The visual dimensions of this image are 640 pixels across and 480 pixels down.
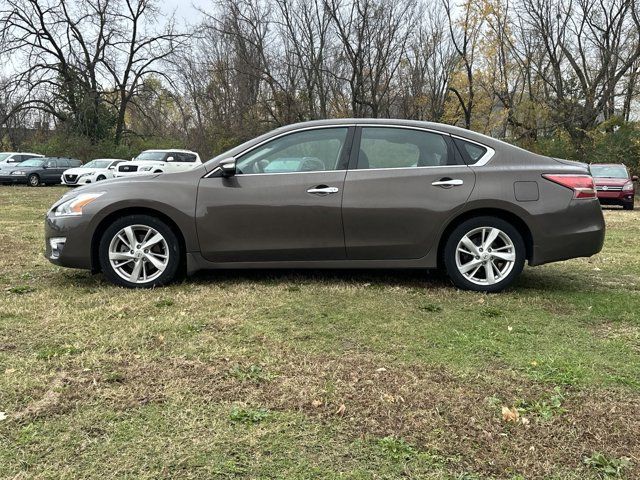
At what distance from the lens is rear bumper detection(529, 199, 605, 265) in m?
4.77

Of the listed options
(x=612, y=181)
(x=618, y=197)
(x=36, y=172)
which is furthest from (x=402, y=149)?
(x=36, y=172)

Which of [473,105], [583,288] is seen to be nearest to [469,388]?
[583,288]

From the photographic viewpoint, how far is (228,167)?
4.83m

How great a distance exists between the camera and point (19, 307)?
4.25 metres

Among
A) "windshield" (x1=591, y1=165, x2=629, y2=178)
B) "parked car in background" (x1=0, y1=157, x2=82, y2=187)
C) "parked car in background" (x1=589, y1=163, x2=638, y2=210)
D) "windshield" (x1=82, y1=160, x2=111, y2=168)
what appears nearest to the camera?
"parked car in background" (x1=589, y1=163, x2=638, y2=210)

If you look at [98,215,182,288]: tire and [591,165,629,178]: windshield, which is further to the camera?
[591,165,629,178]: windshield

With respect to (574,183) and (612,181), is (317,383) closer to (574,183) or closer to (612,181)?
(574,183)

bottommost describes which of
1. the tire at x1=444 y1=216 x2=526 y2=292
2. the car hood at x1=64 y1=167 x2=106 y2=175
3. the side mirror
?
the tire at x1=444 y1=216 x2=526 y2=292

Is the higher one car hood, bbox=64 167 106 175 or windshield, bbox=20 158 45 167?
windshield, bbox=20 158 45 167

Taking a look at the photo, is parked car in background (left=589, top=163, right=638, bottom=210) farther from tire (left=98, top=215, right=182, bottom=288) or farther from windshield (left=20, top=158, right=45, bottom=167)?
windshield (left=20, top=158, right=45, bottom=167)

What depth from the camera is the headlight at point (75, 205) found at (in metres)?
4.87

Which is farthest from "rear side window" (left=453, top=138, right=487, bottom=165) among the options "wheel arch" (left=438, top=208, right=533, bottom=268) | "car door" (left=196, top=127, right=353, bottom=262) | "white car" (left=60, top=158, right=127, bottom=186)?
→ "white car" (left=60, top=158, right=127, bottom=186)

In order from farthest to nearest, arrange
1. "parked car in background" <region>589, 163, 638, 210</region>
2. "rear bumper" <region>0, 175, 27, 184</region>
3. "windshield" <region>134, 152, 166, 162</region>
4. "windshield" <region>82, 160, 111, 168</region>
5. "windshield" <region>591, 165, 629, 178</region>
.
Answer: "rear bumper" <region>0, 175, 27, 184</region> < "windshield" <region>82, 160, 111, 168</region> < "windshield" <region>134, 152, 166, 162</region> < "windshield" <region>591, 165, 629, 178</region> < "parked car in background" <region>589, 163, 638, 210</region>

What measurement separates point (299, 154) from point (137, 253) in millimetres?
1670
